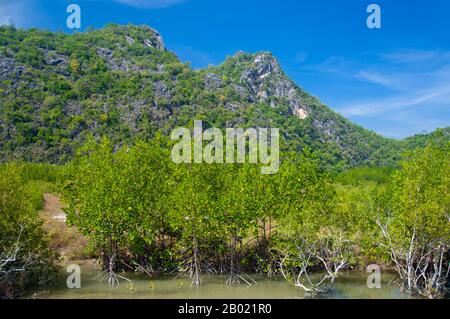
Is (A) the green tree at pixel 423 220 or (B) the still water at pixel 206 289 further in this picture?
(B) the still water at pixel 206 289

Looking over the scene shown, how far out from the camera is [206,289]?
24.0 metres

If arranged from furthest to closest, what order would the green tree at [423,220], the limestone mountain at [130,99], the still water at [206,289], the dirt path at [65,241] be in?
the limestone mountain at [130,99]
the dirt path at [65,241]
the still water at [206,289]
the green tree at [423,220]

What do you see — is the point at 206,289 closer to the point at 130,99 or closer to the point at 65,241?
the point at 65,241

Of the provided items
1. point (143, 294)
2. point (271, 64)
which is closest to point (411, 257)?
point (143, 294)

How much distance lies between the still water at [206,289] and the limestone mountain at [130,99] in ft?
161

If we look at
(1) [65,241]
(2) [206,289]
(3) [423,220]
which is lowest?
(2) [206,289]

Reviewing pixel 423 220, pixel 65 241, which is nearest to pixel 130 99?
pixel 65 241

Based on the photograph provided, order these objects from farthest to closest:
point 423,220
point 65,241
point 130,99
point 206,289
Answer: point 130,99, point 65,241, point 206,289, point 423,220

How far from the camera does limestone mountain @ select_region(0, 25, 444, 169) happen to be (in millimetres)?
81819

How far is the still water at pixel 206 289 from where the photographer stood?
74.2 ft

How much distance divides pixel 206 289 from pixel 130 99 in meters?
84.6

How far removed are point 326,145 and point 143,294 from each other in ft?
386

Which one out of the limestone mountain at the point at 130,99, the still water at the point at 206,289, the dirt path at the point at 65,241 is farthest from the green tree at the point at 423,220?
the limestone mountain at the point at 130,99

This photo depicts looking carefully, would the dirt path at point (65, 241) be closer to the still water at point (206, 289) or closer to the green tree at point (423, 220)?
the still water at point (206, 289)
